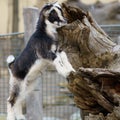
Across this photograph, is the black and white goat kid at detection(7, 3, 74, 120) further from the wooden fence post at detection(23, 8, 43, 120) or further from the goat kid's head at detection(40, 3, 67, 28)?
the wooden fence post at detection(23, 8, 43, 120)

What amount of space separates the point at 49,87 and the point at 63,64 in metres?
2.72

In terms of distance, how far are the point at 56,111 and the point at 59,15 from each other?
2.85 metres

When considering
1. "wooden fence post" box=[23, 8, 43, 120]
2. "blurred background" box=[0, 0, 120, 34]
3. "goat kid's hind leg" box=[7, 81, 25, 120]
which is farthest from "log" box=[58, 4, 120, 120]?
"blurred background" box=[0, 0, 120, 34]

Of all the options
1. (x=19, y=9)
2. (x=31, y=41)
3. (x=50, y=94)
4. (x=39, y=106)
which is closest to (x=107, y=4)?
(x=19, y=9)

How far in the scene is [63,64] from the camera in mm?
4008

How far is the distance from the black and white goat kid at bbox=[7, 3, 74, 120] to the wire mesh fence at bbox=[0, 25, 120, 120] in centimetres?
191

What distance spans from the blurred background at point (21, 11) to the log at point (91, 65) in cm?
703

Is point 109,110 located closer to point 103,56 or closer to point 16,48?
point 103,56

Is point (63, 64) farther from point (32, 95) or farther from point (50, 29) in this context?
point (32, 95)

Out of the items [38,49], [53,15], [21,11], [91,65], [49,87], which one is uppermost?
[21,11]

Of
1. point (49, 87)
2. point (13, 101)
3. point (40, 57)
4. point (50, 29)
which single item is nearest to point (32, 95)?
point (13, 101)

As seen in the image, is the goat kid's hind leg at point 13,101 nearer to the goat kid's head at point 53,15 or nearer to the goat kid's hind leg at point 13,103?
the goat kid's hind leg at point 13,103

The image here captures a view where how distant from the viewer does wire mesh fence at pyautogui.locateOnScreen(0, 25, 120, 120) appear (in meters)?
6.45

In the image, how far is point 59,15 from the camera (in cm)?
404
